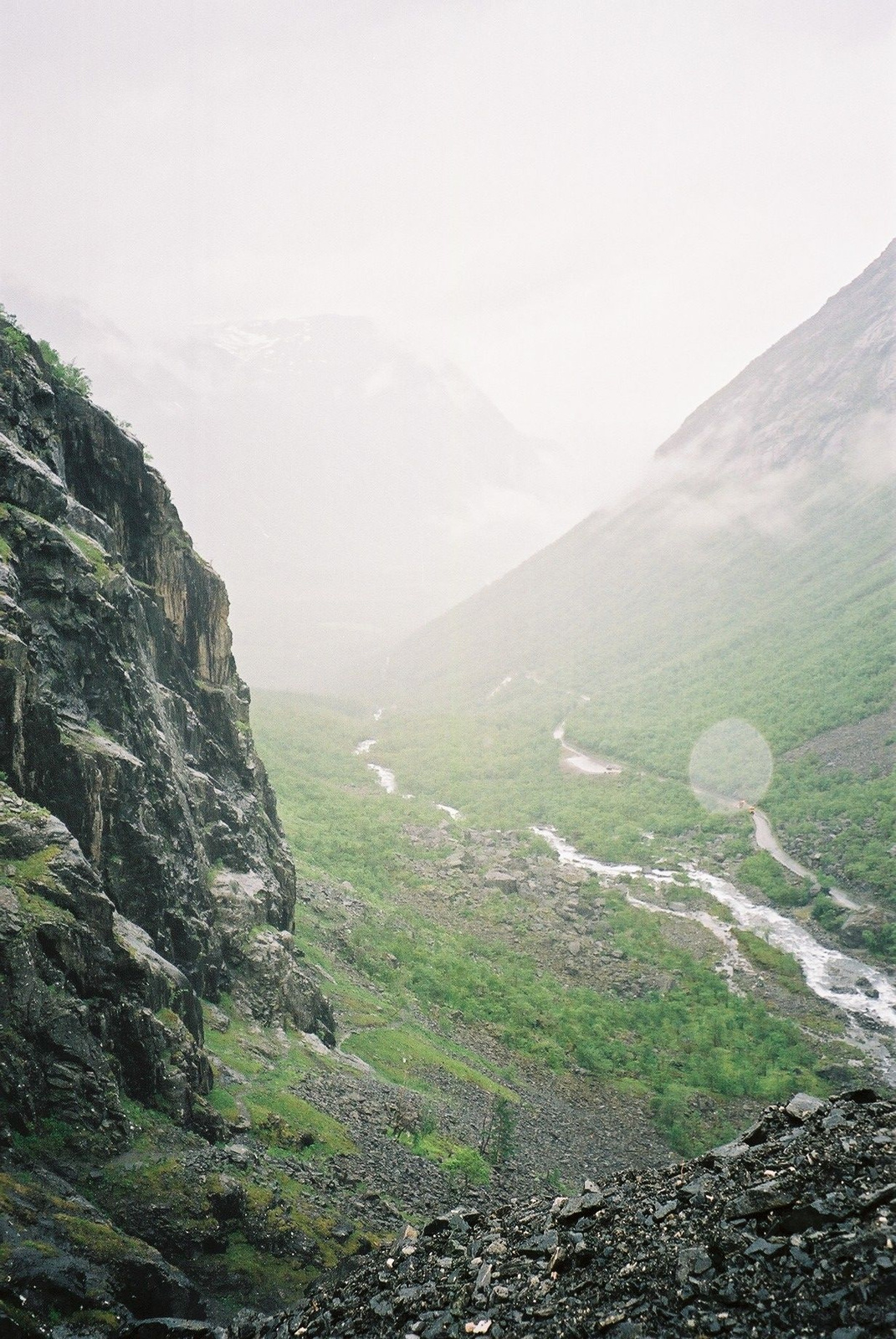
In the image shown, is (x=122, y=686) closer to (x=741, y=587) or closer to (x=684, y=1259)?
(x=684, y=1259)

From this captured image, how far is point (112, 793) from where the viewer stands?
21.2 meters

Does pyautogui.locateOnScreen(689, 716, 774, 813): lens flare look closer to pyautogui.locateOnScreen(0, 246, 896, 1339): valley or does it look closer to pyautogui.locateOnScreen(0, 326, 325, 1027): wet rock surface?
pyautogui.locateOnScreen(0, 246, 896, 1339): valley

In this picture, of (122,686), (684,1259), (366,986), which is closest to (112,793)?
(122,686)

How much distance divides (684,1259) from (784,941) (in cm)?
4677

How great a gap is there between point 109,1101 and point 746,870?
5696 centimetres

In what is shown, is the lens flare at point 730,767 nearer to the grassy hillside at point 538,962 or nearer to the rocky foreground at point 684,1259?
the grassy hillside at point 538,962

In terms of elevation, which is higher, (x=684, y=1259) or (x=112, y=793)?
(x=112, y=793)

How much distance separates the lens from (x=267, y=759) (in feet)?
281

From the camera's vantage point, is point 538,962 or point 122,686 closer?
point 122,686

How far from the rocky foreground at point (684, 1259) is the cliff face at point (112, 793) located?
287 inches

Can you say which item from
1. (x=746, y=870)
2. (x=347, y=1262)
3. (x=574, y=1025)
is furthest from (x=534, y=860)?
(x=347, y=1262)

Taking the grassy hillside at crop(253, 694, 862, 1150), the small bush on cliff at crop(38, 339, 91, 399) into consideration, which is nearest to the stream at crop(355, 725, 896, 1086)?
the grassy hillside at crop(253, 694, 862, 1150)

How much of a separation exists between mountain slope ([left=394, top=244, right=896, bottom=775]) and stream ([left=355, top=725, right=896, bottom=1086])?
21.6 metres

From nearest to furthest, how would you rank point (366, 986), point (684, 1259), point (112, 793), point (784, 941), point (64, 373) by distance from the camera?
point (684, 1259) → point (112, 793) → point (64, 373) → point (366, 986) → point (784, 941)
